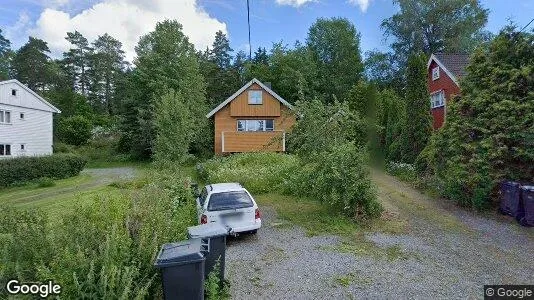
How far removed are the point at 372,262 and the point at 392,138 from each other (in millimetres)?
19800

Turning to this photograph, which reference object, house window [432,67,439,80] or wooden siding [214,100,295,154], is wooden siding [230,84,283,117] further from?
house window [432,67,439,80]

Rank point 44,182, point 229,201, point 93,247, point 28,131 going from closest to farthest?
point 93,247
point 229,201
point 44,182
point 28,131

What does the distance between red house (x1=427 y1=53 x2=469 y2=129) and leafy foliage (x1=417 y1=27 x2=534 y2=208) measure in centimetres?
1112

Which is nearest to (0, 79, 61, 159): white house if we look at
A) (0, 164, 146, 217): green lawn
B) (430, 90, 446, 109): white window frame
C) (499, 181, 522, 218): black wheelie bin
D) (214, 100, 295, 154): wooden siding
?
(0, 164, 146, 217): green lawn

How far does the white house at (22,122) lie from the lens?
84.4ft

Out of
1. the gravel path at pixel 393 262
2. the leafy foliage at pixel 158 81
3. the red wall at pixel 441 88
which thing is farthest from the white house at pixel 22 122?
the red wall at pixel 441 88

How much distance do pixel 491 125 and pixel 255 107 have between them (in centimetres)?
1784

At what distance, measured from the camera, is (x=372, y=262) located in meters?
7.16

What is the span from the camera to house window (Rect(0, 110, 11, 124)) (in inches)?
1006

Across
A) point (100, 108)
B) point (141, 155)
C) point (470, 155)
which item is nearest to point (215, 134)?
point (141, 155)

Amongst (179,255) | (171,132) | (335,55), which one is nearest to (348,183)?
(179,255)

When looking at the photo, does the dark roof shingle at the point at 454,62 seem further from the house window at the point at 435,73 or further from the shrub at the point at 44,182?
the shrub at the point at 44,182

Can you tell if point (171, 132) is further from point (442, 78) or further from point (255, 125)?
point (442, 78)

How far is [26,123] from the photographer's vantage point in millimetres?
28078
